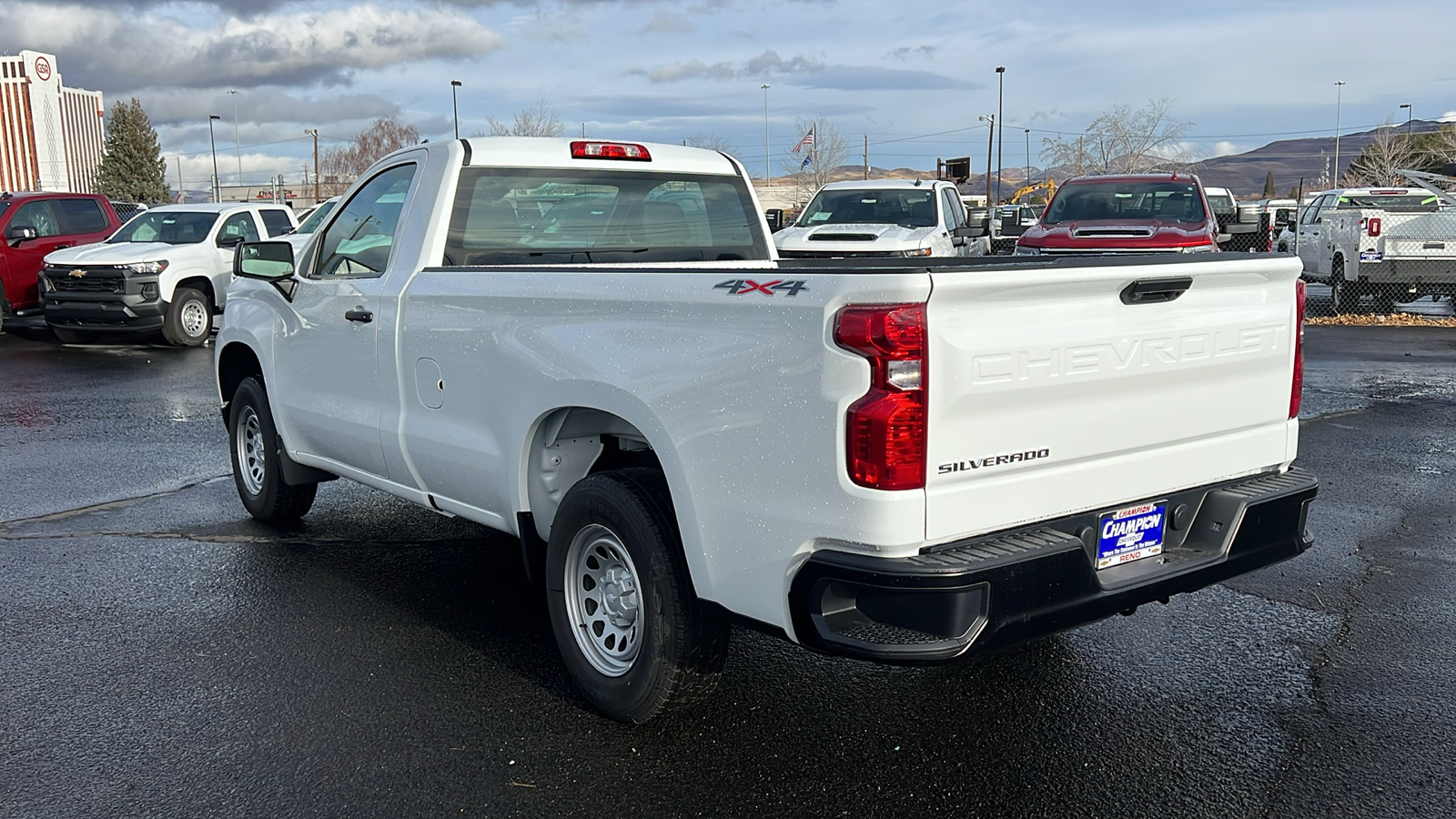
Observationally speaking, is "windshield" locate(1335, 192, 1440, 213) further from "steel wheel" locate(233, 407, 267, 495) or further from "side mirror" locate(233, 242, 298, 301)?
"side mirror" locate(233, 242, 298, 301)

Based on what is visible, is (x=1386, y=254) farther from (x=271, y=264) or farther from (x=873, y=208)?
(x=271, y=264)

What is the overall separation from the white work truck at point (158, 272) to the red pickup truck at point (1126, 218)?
10.1 m

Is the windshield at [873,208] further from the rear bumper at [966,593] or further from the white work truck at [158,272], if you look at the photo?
the rear bumper at [966,593]

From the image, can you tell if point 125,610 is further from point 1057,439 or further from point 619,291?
point 1057,439

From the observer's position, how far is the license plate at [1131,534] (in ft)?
11.7

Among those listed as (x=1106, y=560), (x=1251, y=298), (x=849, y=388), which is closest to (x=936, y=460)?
(x=849, y=388)

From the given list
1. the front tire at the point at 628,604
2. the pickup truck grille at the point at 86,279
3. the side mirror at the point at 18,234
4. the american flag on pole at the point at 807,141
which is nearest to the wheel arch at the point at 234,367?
the front tire at the point at 628,604

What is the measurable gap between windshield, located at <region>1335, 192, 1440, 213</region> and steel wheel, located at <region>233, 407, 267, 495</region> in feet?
57.3

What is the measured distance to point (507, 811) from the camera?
11.2 feet

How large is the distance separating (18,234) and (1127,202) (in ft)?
49.6

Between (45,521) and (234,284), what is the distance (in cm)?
176

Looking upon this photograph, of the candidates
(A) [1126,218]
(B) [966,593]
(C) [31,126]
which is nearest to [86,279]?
(A) [1126,218]

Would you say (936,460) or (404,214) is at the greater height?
(404,214)

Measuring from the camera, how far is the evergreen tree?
85.1m
